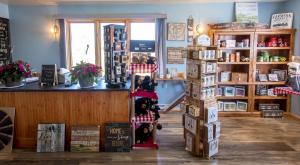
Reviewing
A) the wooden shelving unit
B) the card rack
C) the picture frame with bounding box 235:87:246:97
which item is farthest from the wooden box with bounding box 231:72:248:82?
the card rack

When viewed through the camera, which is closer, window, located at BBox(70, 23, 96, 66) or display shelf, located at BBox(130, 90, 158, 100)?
display shelf, located at BBox(130, 90, 158, 100)

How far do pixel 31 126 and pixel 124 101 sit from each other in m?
1.48

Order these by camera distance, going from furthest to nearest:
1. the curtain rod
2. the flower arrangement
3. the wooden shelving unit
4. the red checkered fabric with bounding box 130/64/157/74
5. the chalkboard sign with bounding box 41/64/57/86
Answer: the curtain rod → the wooden shelving unit → the chalkboard sign with bounding box 41/64/57/86 → the flower arrangement → the red checkered fabric with bounding box 130/64/157/74

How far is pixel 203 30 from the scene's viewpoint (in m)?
6.05

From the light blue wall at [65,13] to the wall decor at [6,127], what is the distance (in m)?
2.67

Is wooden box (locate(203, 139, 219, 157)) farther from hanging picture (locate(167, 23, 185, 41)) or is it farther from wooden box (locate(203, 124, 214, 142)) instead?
hanging picture (locate(167, 23, 185, 41))

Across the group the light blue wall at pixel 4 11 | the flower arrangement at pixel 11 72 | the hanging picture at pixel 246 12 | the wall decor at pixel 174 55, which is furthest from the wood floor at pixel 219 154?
the light blue wall at pixel 4 11

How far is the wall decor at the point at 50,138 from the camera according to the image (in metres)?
3.76

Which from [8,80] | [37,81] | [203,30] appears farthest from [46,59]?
[203,30]

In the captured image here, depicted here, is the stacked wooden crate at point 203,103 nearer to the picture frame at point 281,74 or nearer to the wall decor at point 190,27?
the wall decor at point 190,27

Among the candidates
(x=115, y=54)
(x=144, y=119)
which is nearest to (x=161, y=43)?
(x=115, y=54)

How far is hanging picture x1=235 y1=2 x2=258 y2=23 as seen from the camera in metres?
5.93

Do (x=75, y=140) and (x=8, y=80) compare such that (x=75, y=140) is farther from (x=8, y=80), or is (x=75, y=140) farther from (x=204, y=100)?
(x=204, y=100)

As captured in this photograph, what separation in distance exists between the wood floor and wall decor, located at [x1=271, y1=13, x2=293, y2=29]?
2384mm
